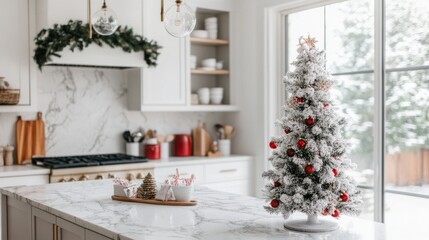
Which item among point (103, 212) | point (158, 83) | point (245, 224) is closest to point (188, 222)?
point (245, 224)

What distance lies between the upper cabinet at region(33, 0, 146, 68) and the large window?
5.63 ft

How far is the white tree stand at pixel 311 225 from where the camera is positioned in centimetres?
211

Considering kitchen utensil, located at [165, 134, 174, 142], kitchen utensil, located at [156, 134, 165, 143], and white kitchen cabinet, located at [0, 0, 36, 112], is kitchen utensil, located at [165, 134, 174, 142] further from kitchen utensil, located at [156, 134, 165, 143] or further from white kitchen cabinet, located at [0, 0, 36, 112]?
white kitchen cabinet, located at [0, 0, 36, 112]

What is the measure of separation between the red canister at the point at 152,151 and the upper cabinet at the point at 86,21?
833 mm

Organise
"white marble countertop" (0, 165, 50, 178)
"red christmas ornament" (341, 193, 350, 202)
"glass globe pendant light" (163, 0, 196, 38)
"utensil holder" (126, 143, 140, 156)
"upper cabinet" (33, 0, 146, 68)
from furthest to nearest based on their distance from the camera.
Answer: "utensil holder" (126, 143, 140, 156)
"upper cabinet" (33, 0, 146, 68)
"white marble countertop" (0, 165, 50, 178)
"glass globe pendant light" (163, 0, 196, 38)
"red christmas ornament" (341, 193, 350, 202)

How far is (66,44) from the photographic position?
418 centimetres

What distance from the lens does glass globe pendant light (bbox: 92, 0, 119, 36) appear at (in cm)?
301

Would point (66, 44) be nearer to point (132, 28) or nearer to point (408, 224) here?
point (132, 28)

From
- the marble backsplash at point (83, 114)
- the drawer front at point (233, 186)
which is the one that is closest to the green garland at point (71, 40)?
the marble backsplash at point (83, 114)

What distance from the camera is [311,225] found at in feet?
7.07

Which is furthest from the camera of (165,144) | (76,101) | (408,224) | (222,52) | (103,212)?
(222,52)

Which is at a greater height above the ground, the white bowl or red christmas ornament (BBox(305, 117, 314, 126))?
the white bowl

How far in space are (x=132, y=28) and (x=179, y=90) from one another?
81 centimetres

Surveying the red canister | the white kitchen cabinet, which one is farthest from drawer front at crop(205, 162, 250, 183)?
the white kitchen cabinet
